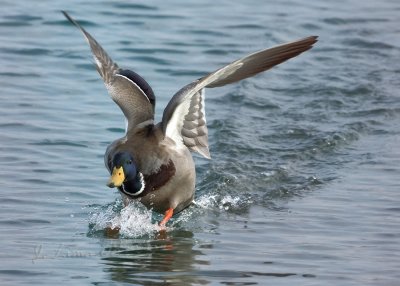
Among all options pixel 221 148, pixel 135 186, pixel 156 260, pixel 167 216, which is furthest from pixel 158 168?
pixel 221 148

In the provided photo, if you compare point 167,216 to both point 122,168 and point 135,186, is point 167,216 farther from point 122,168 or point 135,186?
point 122,168

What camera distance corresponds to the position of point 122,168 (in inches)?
346

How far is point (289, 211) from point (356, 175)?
138 centimetres

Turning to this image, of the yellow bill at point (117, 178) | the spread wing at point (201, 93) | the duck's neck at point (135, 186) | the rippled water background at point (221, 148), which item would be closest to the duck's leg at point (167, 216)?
the rippled water background at point (221, 148)

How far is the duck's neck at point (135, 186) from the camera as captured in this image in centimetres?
901

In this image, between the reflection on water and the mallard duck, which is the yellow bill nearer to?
the mallard duck

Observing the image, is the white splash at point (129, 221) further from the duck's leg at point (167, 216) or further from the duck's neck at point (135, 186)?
the duck's neck at point (135, 186)

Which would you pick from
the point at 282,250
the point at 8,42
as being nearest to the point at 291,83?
the point at 8,42

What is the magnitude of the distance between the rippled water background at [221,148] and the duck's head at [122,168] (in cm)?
55

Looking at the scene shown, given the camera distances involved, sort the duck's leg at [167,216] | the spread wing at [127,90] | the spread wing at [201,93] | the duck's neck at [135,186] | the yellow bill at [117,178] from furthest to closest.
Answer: the spread wing at [127,90], the duck's leg at [167,216], the spread wing at [201,93], the duck's neck at [135,186], the yellow bill at [117,178]

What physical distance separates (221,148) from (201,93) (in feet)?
8.21

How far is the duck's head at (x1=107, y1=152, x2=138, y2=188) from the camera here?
28.6ft

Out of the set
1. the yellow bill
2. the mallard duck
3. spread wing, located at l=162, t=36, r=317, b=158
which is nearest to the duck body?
the mallard duck

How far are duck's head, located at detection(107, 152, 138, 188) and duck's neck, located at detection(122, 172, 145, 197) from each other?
7cm
